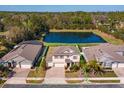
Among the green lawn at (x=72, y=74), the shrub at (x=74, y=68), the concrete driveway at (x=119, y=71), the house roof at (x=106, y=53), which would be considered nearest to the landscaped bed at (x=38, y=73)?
the green lawn at (x=72, y=74)

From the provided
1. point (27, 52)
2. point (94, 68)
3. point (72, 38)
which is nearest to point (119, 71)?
point (94, 68)

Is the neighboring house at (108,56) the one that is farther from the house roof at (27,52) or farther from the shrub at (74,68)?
the house roof at (27,52)

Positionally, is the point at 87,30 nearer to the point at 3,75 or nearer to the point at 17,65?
the point at 17,65

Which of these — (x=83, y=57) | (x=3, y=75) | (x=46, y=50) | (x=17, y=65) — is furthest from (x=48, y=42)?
(x=3, y=75)

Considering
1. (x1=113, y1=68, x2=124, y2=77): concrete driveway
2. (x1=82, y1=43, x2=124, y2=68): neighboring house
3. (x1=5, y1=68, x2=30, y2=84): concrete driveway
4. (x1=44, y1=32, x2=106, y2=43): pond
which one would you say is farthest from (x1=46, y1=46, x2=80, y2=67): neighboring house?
(x1=44, y1=32, x2=106, y2=43): pond

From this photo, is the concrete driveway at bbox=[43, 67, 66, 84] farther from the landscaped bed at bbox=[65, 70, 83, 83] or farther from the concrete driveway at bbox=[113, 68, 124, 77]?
the concrete driveway at bbox=[113, 68, 124, 77]

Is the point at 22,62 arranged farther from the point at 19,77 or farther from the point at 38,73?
the point at 19,77
